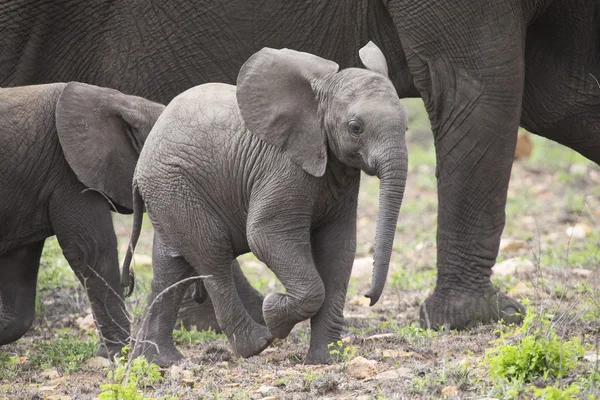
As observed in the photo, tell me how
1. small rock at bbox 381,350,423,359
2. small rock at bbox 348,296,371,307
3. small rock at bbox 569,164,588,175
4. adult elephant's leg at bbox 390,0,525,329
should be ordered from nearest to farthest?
small rock at bbox 381,350,423,359 → adult elephant's leg at bbox 390,0,525,329 → small rock at bbox 348,296,371,307 → small rock at bbox 569,164,588,175

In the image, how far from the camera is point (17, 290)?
649 cm

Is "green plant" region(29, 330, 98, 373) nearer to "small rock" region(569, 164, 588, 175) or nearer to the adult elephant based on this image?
the adult elephant

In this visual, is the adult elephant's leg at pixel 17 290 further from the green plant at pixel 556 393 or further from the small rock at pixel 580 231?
the small rock at pixel 580 231

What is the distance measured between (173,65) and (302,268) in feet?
6.73

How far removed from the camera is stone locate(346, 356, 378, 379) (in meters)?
5.04

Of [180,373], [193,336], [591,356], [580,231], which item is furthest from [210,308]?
[580,231]

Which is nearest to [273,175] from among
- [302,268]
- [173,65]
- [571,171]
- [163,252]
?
[302,268]

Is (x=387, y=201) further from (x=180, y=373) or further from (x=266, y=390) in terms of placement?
(x=180, y=373)

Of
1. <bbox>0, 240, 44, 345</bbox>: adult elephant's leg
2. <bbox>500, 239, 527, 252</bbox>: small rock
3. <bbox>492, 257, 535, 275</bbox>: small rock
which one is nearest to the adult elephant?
<bbox>0, 240, 44, 345</bbox>: adult elephant's leg

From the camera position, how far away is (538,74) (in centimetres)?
691

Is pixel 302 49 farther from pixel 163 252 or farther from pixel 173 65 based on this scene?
pixel 163 252

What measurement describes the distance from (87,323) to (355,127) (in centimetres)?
288

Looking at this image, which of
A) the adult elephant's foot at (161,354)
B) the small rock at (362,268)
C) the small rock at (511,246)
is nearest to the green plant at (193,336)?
the adult elephant's foot at (161,354)

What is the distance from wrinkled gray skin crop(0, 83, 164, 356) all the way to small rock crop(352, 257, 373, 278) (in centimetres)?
284
